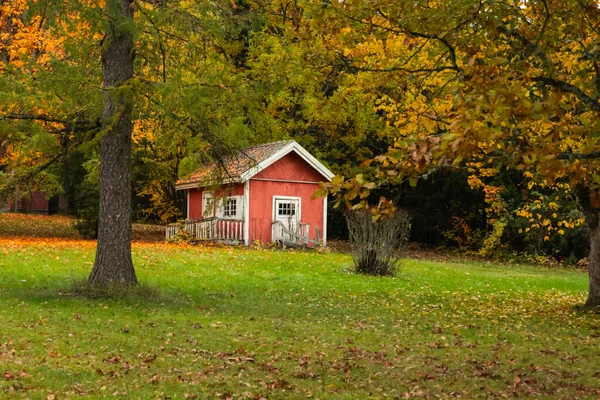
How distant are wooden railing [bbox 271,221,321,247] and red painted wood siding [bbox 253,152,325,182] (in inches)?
72.3

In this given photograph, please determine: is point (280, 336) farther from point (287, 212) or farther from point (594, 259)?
point (287, 212)

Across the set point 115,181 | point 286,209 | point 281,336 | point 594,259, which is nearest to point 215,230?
point 286,209

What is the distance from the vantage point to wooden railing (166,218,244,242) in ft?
82.5

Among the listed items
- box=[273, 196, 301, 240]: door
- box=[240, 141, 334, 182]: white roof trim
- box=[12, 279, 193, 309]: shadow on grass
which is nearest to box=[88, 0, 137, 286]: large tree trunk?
box=[12, 279, 193, 309]: shadow on grass

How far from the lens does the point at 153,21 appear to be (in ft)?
36.7

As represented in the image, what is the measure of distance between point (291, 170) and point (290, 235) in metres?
2.65

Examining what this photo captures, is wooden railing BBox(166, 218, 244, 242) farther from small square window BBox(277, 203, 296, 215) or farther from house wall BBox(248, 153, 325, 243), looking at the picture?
small square window BBox(277, 203, 296, 215)

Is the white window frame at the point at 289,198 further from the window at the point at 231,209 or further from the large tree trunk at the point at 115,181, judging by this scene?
the large tree trunk at the point at 115,181

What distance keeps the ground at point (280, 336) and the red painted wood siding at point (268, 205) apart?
8.36 metres

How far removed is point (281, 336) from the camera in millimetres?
9570

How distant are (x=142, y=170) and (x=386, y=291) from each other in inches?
588

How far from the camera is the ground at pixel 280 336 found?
6.88 metres

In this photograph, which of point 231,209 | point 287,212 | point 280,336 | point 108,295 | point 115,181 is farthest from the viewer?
point 287,212

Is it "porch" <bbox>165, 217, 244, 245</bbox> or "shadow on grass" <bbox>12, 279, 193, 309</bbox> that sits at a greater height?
"porch" <bbox>165, 217, 244, 245</bbox>
